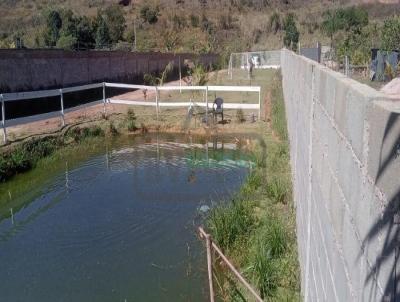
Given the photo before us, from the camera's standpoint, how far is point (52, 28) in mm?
48188

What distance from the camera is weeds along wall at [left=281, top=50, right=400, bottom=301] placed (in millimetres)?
1519

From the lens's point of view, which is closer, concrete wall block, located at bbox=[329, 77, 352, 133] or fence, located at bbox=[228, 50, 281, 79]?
concrete wall block, located at bbox=[329, 77, 352, 133]

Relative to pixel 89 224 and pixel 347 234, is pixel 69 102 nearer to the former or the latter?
pixel 89 224

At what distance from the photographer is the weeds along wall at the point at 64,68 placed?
19.0m

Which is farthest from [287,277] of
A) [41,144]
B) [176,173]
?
[41,144]

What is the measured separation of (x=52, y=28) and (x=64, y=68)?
2742 centimetres

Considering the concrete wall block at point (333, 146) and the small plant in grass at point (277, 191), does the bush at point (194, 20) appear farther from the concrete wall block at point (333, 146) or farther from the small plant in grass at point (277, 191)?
the concrete wall block at point (333, 146)

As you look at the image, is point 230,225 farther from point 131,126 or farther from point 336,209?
point 131,126

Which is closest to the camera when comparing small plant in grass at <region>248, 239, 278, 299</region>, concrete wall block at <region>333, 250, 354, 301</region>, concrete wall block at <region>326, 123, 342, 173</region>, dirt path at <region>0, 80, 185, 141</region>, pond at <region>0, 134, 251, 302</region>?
concrete wall block at <region>333, 250, 354, 301</region>

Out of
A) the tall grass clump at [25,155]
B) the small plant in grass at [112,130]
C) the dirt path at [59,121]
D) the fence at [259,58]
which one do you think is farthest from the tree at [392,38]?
the fence at [259,58]

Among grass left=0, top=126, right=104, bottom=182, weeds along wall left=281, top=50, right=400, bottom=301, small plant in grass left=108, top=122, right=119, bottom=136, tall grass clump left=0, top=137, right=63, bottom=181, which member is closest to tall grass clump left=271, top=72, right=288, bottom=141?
small plant in grass left=108, top=122, right=119, bottom=136

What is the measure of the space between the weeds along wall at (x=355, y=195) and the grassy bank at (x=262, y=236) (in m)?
1.96

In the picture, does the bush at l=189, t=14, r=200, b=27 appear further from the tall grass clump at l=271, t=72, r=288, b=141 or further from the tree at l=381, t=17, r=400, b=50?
the tall grass clump at l=271, t=72, r=288, b=141

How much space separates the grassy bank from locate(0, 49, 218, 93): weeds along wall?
1192 cm
